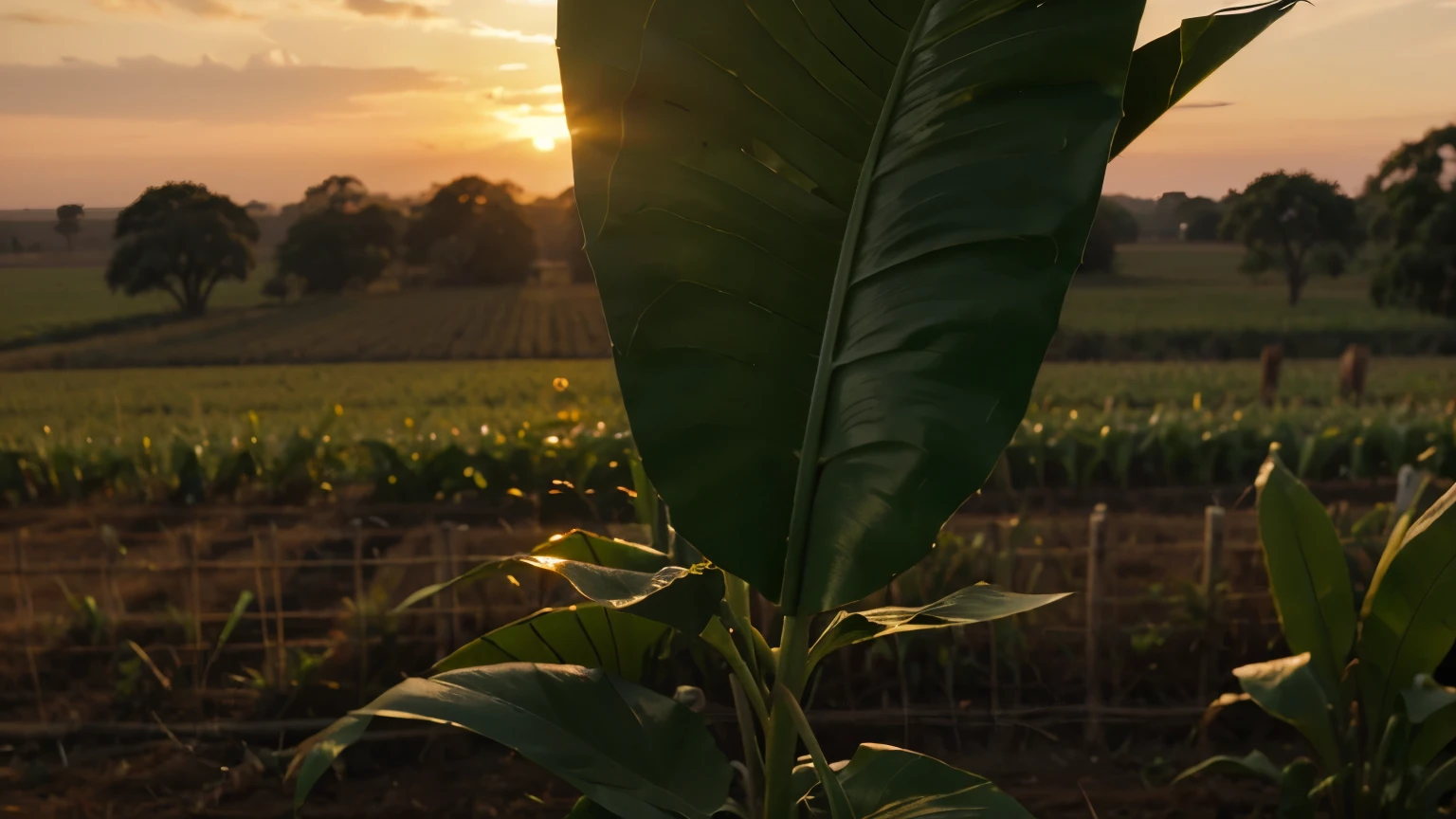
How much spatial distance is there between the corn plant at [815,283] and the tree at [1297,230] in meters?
37.3

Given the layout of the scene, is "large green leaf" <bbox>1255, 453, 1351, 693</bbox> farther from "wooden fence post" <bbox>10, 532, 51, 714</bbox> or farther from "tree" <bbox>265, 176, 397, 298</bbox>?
"tree" <bbox>265, 176, 397, 298</bbox>

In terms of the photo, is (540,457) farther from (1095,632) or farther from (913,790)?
(913,790)

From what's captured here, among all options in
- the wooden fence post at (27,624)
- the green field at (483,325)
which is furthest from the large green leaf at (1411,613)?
the green field at (483,325)

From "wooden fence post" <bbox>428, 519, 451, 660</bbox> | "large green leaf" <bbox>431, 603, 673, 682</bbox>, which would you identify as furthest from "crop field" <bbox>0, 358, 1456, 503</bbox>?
"large green leaf" <bbox>431, 603, 673, 682</bbox>

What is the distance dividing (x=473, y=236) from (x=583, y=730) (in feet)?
107

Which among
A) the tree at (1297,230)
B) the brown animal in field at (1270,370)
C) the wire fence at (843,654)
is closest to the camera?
the wire fence at (843,654)

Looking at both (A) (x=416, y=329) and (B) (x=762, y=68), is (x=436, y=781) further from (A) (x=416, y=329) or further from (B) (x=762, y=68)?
(A) (x=416, y=329)

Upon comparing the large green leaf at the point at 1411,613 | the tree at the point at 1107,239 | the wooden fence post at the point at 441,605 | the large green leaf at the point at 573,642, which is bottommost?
the wooden fence post at the point at 441,605

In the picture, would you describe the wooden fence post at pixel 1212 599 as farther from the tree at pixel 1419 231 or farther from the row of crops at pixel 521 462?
the tree at pixel 1419 231

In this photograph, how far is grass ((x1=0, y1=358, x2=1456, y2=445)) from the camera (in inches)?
591

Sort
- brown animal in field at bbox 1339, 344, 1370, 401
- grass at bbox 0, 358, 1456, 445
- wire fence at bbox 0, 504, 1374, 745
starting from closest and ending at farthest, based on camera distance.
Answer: wire fence at bbox 0, 504, 1374, 745
brown animal in field at bbox 1339, 344, 1370, 401
grass at bbox 0, 358, 1456, 445

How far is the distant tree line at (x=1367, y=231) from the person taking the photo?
29.2 meters

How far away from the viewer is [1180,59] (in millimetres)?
771

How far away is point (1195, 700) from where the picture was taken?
3.09 m
